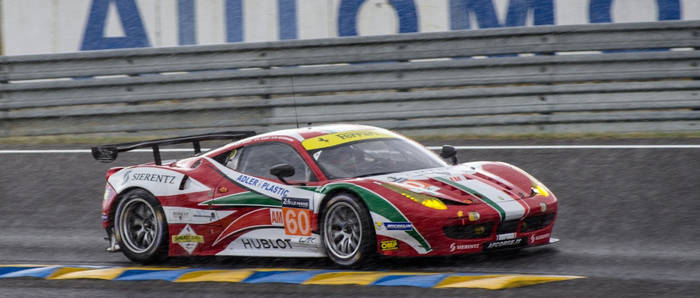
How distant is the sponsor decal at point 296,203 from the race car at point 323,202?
0.04 feet

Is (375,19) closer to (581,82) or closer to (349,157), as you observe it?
(581,82)

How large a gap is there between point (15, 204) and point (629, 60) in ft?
22.7

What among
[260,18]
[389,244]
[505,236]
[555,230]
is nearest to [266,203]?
[389,244]

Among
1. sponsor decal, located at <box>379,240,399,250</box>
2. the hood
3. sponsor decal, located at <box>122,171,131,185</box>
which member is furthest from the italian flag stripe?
sponsor decal, located at <box>122,171,131,185</box>

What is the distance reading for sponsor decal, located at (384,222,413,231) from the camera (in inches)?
281

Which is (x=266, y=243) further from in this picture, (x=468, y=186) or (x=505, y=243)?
(x=505, y=243)

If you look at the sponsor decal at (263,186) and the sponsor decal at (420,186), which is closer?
the sponsor decal at (420,186)

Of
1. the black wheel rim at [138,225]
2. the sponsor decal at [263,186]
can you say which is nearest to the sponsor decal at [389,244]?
the sponsor decal at [263,186]

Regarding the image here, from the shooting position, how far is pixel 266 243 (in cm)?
798

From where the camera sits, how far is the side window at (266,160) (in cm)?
804

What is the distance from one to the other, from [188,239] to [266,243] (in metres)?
0.84

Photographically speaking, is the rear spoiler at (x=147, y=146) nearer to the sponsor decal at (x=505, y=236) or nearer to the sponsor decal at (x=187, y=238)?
the sponsor decal at (x=187, y=238)

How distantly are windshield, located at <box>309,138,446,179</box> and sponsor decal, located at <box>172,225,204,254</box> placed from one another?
119 cm

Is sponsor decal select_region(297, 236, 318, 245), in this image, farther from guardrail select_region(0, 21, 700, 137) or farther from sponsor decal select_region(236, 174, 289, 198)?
guardrail select_region(0, 21, 700, 137)
